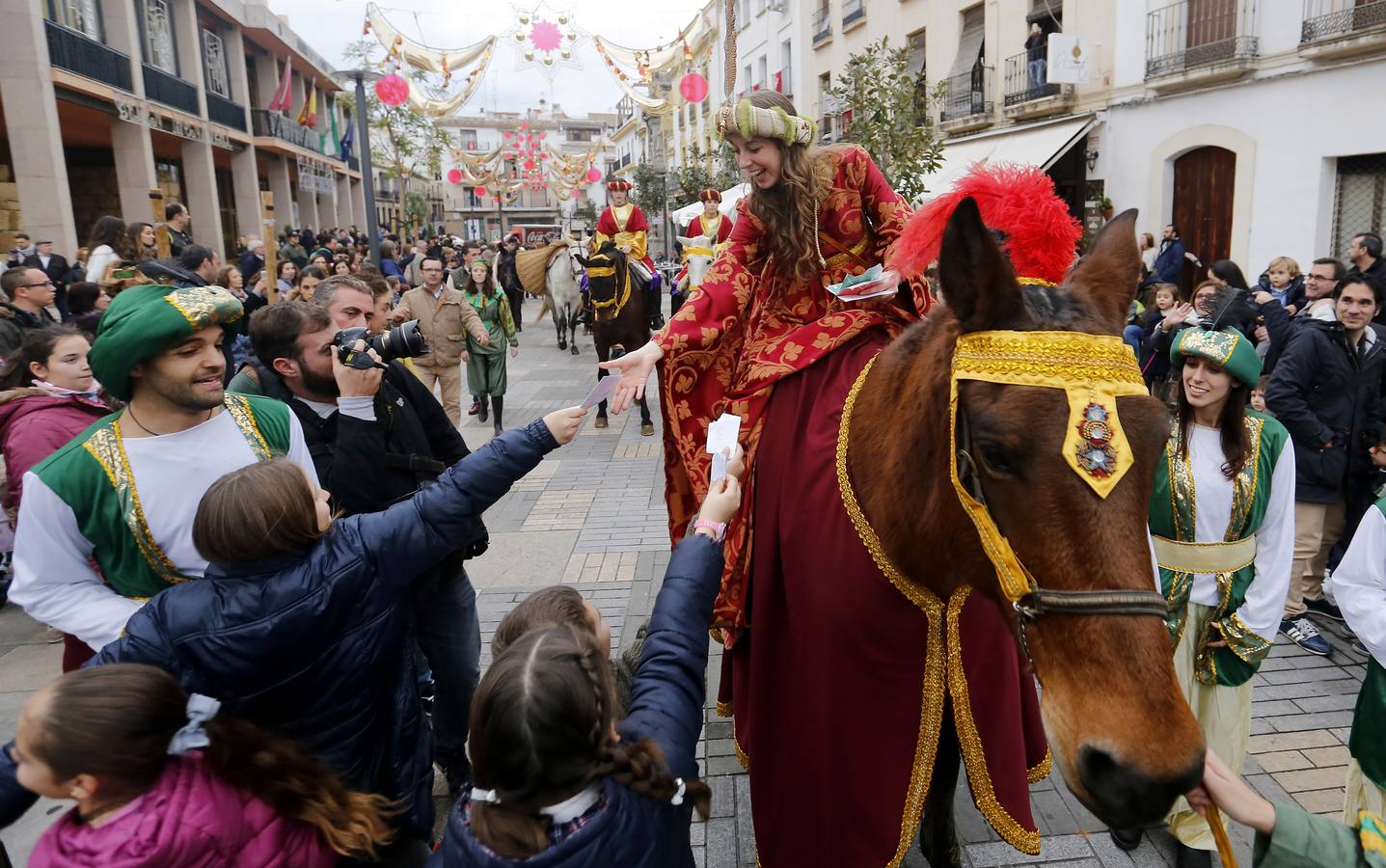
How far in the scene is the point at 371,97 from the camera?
1107 inches

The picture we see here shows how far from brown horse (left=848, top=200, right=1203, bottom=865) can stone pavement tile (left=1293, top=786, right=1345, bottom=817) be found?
95.1 inches

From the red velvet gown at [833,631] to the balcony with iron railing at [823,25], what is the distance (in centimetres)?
2510

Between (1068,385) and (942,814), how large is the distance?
1.72 m

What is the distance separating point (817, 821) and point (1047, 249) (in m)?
1.57

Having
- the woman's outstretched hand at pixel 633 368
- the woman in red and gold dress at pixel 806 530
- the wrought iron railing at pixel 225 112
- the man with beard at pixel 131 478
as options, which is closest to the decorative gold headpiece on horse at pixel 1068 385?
the woman in red and gold dress at pixel 806 530

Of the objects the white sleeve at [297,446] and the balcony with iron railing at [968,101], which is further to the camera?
the balcony with iron railing at [968,101]

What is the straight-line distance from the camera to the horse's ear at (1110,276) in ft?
5.53

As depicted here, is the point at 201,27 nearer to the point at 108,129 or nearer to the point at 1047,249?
the point at 108,129

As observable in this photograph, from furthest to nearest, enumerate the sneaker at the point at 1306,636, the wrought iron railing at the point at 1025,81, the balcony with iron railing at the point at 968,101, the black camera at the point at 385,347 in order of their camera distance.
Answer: the balcony with iron railing at the point at 968,101 → the wrought iron railing at the point at 1025,81 → the sneaker at the point at 1306,636 → the black camera at the point at 385,347

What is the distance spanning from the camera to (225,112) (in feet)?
79.0

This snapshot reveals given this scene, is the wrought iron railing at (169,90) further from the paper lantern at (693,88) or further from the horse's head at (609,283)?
the horse's head at (609,283)

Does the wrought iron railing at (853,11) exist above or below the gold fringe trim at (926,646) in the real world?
above

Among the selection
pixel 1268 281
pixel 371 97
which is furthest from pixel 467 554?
pixel 371 97

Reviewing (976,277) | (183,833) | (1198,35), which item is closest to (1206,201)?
(1198,35)
